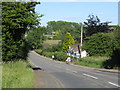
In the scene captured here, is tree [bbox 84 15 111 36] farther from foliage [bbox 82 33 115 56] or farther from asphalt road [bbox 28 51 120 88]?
asphalt road [bbox 28 51 120 88]

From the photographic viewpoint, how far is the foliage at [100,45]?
171 ft

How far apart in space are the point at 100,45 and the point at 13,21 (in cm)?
3320

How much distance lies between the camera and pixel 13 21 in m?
21.9

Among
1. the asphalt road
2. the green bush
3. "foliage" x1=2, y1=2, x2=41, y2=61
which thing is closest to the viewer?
the asphalt road

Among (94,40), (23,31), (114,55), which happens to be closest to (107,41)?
(94,40)

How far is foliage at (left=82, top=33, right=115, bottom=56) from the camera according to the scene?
52.0 m

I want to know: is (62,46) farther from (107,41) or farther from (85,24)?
(107,41)

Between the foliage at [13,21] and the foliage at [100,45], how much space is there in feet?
99.8

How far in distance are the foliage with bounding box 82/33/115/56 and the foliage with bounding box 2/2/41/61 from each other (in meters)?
Answer: 30.4

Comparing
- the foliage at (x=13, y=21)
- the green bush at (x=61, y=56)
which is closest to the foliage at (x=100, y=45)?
the green bush at (x=61, y=56)

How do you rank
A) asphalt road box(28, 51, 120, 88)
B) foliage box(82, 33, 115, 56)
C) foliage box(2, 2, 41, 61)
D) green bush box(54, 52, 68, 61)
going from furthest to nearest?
green bush box(54, 52, 68, 61), foliage box(82, 33, 115, 56), foliage box(2, 2, 41, 61), asphalt road box(28, 51, 120, 88)

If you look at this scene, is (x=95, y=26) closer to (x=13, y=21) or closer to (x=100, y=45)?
(x=100, y=45)

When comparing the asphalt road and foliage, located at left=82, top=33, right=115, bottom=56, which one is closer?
the asphalt road

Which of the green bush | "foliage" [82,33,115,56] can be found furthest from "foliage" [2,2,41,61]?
the green bush
